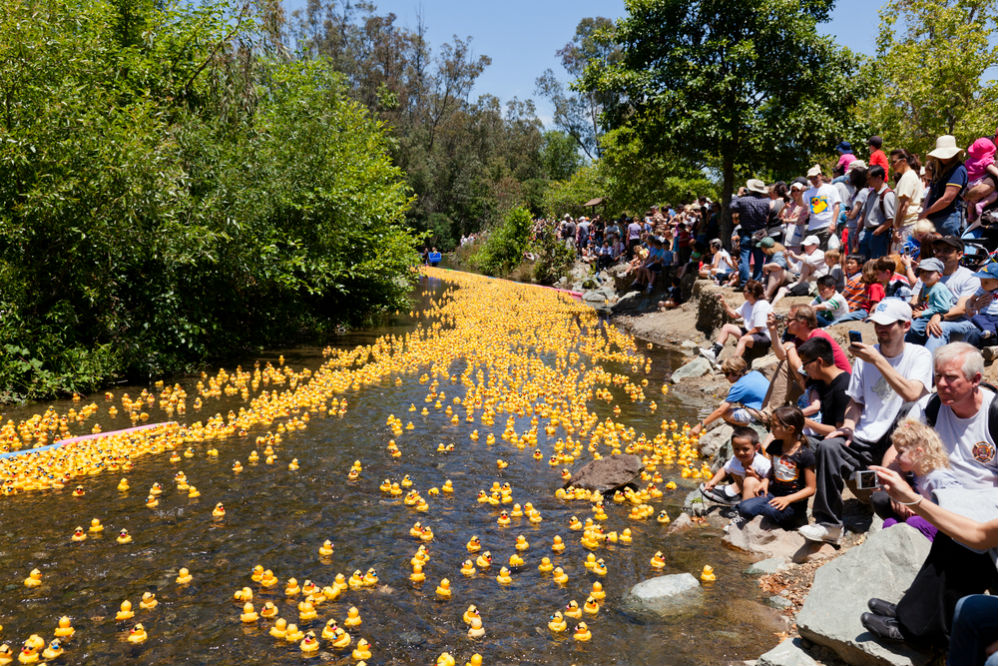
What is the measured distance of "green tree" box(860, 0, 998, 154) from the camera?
26.8m

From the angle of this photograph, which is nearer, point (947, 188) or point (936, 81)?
point (947, 188)

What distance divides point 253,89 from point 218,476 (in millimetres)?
11000

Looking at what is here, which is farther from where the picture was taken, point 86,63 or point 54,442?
point 86,63

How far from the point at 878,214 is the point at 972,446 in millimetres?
9110

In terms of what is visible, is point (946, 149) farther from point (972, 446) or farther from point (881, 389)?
point (972, 446)

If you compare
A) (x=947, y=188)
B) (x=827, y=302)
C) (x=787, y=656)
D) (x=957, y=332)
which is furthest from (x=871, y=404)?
(x=947, y=188)

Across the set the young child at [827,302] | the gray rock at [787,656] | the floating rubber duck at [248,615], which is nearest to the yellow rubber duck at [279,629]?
the floating rubber duck at [248,615]

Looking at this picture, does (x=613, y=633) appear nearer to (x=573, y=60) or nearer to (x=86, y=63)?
(x=86, y=63)

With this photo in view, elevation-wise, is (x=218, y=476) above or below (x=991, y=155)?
below

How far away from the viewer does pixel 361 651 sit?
19.2 ft

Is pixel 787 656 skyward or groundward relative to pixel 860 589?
groundward

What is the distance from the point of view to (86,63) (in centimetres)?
1304

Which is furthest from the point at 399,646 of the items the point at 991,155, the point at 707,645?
the point at 991,155

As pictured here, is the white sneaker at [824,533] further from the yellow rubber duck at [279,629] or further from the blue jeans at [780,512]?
the yellow rubber duck at [279,629]
